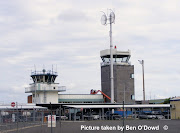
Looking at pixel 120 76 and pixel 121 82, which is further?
pixel 120 76

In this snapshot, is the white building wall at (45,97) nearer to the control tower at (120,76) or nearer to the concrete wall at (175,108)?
the control tower at (120,76)

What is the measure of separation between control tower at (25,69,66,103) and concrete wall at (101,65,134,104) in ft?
38.3

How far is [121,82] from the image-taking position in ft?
270

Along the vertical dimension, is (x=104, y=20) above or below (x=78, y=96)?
above

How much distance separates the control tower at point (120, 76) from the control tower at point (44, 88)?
11884mm

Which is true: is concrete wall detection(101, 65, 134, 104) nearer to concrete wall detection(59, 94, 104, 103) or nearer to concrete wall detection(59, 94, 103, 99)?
concrete wall detection(59, 94, 104, 103)

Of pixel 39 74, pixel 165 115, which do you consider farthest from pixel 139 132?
pixel 39 74

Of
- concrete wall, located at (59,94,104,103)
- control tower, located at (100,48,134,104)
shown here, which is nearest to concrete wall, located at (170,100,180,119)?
control tower, located at (100,48,134,104)

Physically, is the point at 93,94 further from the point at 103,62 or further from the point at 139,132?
the point at 139,132

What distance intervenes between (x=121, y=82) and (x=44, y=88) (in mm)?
17837

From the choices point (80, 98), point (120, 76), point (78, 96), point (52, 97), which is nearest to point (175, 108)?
point (120, 76)

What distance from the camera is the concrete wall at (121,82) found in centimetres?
8138

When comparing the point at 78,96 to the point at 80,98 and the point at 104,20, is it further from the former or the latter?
the point at 104,20

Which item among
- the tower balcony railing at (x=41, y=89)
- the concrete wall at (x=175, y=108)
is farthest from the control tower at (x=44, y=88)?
the concrete wall at (x=175, y=108)
